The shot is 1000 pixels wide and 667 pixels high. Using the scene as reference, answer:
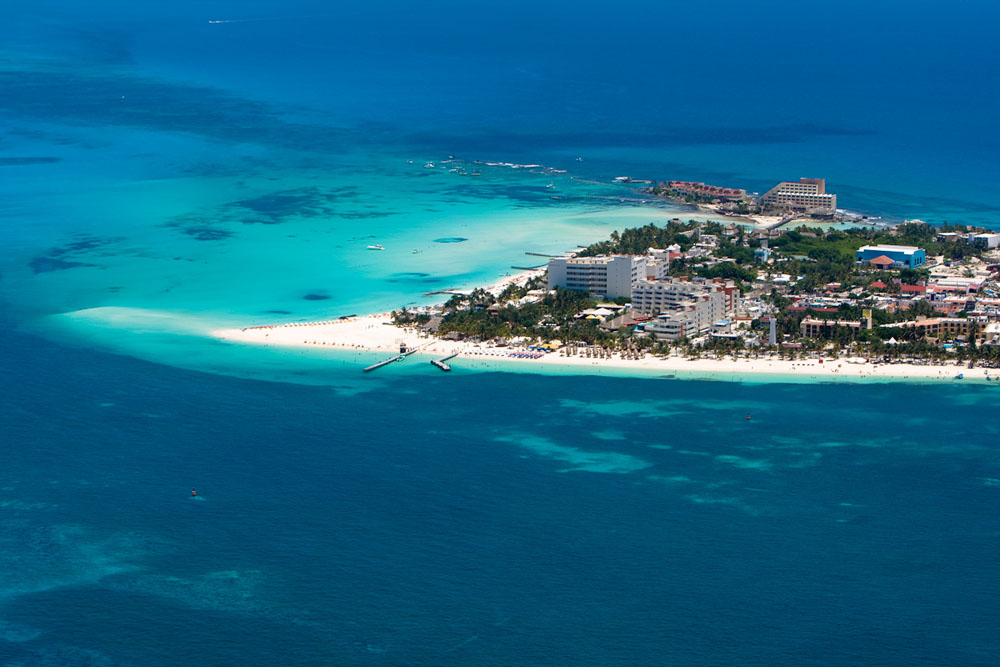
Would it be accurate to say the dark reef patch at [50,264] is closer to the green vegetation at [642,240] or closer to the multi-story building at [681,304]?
the green vegetation at [642,240]

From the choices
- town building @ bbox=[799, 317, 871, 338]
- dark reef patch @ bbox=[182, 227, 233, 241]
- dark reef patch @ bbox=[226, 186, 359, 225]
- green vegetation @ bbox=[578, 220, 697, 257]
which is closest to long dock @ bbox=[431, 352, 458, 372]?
town building @ bbox=[799, 317, 871, 338]

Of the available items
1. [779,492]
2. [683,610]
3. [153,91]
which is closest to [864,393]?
[779,492]

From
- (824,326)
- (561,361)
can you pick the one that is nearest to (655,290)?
(824,326)

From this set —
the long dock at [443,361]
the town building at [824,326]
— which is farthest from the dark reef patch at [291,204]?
the town building at [824,326]

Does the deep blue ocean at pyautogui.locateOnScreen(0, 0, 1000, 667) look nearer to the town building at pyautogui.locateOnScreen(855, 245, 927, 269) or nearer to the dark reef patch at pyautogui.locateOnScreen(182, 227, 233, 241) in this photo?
the dark reef patch at pyautogui.locateOnScreen(182, 227, 233, 241)

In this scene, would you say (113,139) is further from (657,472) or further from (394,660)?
(394,660)
